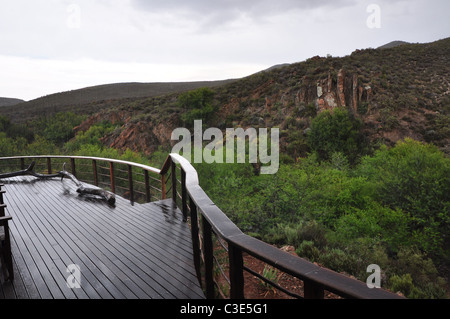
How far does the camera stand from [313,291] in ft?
2.70

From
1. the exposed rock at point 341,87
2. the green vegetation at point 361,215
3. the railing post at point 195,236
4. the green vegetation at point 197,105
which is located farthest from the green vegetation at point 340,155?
the railing post at point 195,236

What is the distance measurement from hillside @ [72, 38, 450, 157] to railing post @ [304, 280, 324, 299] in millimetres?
18717

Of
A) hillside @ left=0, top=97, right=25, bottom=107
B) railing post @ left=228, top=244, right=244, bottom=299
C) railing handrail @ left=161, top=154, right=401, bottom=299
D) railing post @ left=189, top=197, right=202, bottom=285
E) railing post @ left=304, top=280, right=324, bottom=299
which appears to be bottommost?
railing post @ left=189, top=197, right=202, bottom=285

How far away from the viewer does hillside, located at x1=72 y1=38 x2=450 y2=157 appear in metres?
19.5

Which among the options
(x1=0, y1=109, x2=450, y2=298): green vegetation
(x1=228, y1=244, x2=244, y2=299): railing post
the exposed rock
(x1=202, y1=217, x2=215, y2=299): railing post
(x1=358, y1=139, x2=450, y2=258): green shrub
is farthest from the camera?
the exposed rock

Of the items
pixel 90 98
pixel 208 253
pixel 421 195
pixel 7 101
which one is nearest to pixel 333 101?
pixel 421 195

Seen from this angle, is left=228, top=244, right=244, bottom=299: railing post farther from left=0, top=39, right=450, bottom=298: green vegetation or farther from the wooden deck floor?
left=0, top=39, right=450, bottom=298: green vegetation

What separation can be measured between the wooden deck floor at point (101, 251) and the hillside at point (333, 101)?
16031mm

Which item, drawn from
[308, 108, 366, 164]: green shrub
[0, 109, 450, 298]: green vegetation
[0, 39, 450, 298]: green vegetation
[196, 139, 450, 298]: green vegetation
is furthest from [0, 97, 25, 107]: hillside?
[196, 139, 450, 298]: green vegetation

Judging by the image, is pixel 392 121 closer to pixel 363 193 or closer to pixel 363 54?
pixel 363 193

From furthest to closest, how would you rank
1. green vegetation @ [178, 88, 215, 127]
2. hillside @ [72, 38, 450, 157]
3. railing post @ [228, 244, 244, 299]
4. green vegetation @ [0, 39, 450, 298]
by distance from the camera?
green vegetation @ [178, 88, 215, 127]
hillside @ [72, 38, 450, 157]
green vegetation @ [0, 39, 450, 298]
railing post @ [228, 244, 244, 299]

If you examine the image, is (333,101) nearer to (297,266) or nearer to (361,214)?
(361,214)

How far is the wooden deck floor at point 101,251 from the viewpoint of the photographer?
2.31 m
